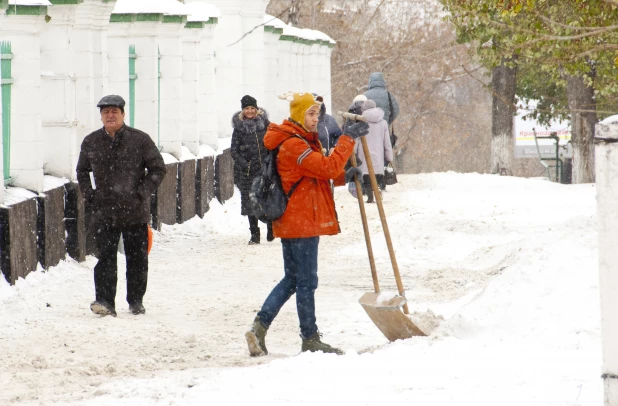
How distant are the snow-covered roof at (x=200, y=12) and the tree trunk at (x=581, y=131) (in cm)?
991

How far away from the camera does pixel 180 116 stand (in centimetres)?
1861

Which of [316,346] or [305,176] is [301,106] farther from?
[316,346]

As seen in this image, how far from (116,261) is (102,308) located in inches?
14.9

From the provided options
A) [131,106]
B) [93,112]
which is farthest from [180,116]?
[93,112]

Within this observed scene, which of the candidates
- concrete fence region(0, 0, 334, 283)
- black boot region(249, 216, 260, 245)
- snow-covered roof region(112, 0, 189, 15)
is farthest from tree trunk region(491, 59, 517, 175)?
black boot region(249, 216, 260, 245)

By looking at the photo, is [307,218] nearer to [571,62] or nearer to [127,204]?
[127,204]

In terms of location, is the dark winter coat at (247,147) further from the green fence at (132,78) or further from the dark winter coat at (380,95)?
the dark winter coat at (380,95)

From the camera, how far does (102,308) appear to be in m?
9.49

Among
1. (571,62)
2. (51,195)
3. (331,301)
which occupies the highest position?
(571,62)

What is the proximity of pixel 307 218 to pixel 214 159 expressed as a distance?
1305 cm

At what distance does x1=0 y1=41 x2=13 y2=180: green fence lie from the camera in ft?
38.3

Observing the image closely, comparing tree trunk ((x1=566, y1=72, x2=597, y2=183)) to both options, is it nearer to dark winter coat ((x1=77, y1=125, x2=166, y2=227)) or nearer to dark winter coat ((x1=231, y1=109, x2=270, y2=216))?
dark winter coat ((x1=231, y1=109, x2=270, y2=216))

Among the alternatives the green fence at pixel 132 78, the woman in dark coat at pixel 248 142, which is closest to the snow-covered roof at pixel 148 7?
the green fence at pixel 132 78

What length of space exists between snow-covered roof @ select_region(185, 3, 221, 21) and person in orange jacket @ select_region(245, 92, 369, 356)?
40.0ft
